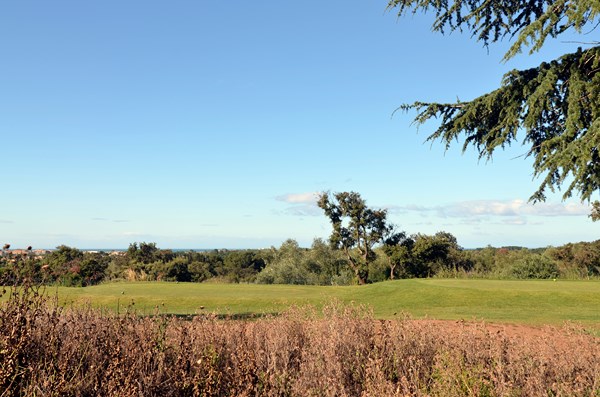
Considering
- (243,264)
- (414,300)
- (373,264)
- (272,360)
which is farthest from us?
(243,264)

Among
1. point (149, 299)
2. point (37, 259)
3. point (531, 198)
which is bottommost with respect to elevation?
point (149, 299)

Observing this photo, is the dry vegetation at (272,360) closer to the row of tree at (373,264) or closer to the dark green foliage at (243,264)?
the row of tree at (373,264)

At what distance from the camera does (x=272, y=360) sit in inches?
205

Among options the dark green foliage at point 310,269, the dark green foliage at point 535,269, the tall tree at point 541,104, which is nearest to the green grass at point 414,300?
the tall tree at point 541,104

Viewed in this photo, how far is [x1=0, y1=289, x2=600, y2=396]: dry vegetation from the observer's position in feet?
14.3

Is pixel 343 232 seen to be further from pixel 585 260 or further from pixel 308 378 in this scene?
pixel 308 378

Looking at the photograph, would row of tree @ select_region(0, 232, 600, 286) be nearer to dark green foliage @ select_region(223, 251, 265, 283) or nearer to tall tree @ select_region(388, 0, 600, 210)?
dark green foliage @ select_region(223, 251, 265, 283)

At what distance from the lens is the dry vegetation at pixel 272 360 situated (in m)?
4.34

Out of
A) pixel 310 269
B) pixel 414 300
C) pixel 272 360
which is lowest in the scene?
pixel 414 300

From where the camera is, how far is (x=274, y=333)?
21.2 ft

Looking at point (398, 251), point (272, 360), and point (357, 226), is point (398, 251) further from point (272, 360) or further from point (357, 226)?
point (272, 360)

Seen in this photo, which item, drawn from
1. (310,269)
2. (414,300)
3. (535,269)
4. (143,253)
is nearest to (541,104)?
(414,300)

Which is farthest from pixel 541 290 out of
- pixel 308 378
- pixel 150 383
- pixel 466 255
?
pixel 466 255

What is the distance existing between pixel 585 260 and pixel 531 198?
30339 millimetres
